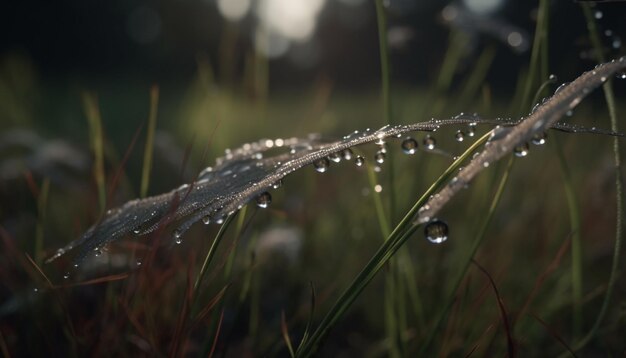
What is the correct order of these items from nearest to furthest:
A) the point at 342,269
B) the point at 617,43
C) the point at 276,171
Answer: the point at 276,171, the point at 617,43, the point at 342,269

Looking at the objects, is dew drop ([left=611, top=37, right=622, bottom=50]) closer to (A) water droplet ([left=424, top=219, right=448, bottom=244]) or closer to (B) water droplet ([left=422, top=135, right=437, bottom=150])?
(B) water droplet ([left=422, top=135, right=437, bottom=150])

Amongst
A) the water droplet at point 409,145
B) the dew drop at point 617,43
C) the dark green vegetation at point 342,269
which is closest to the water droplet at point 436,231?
the dark green vegetation at point 342,269

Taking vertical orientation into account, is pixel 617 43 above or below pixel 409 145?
above

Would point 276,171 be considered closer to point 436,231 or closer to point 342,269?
point 436,231

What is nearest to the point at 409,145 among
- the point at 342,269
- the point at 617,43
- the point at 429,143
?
the point at 429,143

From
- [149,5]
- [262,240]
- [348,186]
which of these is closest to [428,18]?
[149,5]

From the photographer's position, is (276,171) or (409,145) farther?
(409,145)

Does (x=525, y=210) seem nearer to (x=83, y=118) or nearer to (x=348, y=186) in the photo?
(x=348, y=186)

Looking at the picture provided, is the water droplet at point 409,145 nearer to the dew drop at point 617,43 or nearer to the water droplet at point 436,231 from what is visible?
the water droplet at point 436,231
